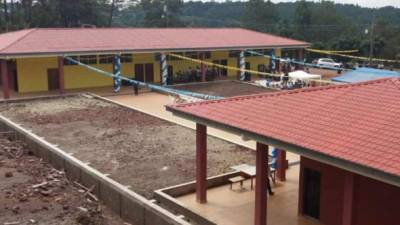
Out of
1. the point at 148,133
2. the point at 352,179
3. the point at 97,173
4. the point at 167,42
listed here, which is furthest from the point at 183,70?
the point at 352,179

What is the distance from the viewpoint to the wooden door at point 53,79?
3138 cm

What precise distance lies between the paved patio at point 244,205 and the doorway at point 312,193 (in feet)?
0.65

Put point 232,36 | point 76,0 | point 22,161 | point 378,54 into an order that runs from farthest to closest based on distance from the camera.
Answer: point 76,0 < point 378,54 < point 232,36 < point 22,161

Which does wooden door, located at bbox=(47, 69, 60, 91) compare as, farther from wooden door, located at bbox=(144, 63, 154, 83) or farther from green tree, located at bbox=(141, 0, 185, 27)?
green tree, located at bbox=(141, 0, 185, 27)

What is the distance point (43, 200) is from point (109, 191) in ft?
5.92

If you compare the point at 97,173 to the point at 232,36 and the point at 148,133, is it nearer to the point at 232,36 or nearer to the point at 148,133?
the point at 148,133

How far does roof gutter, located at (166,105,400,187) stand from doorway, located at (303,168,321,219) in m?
2.05

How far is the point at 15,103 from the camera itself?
2716cm

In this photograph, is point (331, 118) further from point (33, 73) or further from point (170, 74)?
point (170, 74)

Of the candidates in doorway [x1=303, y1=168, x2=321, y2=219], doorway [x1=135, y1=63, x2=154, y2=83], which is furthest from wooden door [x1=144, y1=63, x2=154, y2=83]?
doorway [x1=303, y1=168, x2=321, y2=219]

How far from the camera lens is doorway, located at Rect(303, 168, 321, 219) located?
36.6 feet

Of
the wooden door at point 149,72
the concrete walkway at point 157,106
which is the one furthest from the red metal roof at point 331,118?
the wooden door at point 149,72

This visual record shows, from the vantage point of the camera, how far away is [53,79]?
104 feet

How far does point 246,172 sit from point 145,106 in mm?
14349
